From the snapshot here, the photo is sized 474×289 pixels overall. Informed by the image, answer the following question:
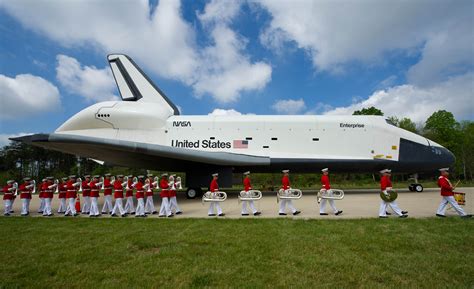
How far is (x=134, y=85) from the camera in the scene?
15.9 metres

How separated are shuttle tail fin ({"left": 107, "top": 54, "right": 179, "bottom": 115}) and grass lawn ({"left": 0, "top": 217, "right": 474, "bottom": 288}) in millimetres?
9965

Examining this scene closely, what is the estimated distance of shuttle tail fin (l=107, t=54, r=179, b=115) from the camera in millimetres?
15750

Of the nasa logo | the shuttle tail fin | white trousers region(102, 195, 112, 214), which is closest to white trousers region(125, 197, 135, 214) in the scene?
white trousers region(102, 195, 112, 214)

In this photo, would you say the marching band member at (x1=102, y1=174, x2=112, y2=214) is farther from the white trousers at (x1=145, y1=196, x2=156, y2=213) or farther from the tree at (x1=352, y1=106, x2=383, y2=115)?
the tree at (x1=352, y1=106, x2=383, y2=115)

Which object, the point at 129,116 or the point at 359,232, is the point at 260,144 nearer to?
the point at 129,116

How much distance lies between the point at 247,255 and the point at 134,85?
14.0 metres

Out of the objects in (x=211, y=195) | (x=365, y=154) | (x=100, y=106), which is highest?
(x=100, y=106)

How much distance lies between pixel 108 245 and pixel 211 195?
3644 millimetres

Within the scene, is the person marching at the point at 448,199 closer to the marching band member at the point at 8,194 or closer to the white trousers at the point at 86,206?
the white trousers at the point at 86,206

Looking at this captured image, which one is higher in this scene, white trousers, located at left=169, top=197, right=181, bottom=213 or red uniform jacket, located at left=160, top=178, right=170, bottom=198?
red uniform jacket, located at left=160, top=178, right=170, bottom=198

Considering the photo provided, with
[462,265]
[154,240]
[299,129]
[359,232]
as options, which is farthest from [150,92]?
[462,265]

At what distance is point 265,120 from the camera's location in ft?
47.0

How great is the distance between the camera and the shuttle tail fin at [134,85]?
15750mm

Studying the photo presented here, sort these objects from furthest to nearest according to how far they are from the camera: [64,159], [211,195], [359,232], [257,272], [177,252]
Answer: [64,159]
[211,195]
[359,232]
[177,252]
[257,272]
